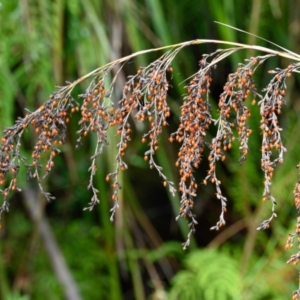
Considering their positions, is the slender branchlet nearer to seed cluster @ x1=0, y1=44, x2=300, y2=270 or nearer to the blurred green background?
seed cluster @ x1=0, y1=44, x2=300, y2=270

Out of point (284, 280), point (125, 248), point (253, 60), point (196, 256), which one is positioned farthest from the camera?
point (125, 248)

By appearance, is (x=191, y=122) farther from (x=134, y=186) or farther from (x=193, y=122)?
(x=134, y=186)

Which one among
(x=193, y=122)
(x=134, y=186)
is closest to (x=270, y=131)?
(x=193, y=122)

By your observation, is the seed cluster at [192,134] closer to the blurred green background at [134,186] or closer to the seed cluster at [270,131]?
the seed cluster at [270,131]

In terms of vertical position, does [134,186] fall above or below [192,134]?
below

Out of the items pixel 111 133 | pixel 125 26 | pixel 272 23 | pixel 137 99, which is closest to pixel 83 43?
pixel 125 26

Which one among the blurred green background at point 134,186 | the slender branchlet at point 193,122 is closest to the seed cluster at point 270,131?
the slender branchlet at point 193,122

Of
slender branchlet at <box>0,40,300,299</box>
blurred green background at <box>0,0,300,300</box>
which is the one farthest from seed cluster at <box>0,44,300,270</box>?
blurred green background at <box>0,0,300,300</box>

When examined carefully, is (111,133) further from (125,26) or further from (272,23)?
(272,23)
